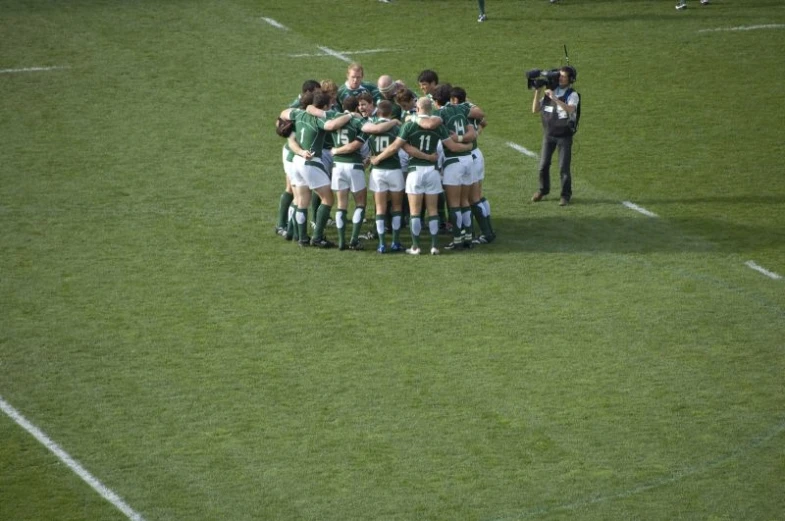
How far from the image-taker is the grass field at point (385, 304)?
14.1 meters

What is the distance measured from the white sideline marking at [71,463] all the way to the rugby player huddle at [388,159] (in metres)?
5.67

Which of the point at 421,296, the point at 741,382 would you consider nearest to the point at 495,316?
the point at 421,296

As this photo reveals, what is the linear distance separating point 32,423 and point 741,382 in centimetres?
764

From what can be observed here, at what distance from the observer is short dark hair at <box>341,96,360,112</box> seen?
19.5 meters

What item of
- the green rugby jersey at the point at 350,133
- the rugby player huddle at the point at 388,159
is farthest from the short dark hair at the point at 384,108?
the green rugby jersey at the point at 350,133

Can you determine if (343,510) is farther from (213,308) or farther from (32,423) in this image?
(213,308)

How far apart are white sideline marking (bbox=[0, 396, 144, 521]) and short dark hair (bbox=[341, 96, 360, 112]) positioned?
634cm

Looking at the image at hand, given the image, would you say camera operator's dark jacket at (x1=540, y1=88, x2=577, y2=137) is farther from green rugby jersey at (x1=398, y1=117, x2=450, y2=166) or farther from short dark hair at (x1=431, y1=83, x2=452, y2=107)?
green rugby jersey at (x1=398, y1=117, x2=450, y2=166)

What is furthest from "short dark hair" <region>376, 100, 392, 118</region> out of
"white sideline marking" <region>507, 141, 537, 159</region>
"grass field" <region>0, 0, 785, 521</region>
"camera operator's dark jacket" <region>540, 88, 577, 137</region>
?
"white sideline marking" <region>507, 141, 537, 159</region>

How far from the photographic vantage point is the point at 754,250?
20000mm

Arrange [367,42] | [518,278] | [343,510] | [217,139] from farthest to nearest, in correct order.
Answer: [367,42]
[217,139]
[518,278]
[343,510]

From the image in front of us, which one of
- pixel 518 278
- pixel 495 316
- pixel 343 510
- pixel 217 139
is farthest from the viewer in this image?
pixel 217 139

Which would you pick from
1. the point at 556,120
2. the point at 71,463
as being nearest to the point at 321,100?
the point at 556,120

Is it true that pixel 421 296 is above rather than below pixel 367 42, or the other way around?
below
